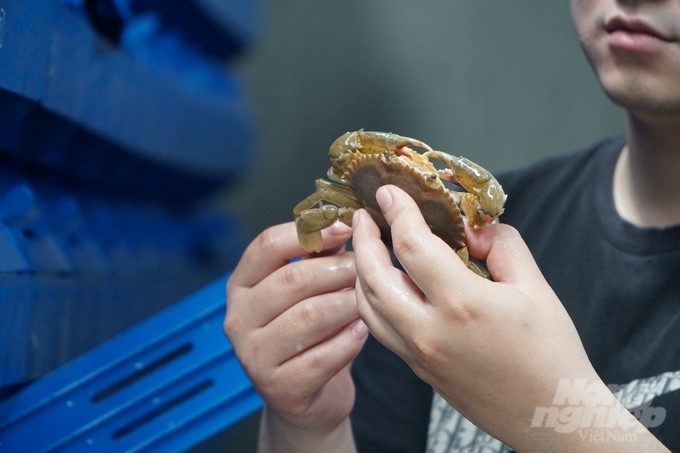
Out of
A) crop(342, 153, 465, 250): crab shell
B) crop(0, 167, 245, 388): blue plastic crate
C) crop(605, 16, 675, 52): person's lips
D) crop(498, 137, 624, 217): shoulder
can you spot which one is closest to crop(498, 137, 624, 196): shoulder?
crop(498, 137, 624, 217): shoulder

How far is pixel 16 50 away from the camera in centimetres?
56

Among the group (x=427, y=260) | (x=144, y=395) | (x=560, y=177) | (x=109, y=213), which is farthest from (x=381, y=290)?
(x=109, y=213)

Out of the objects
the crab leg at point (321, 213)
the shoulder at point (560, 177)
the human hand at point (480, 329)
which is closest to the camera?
the human hand at point (480, 329)

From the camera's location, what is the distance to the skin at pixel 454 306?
44 cm

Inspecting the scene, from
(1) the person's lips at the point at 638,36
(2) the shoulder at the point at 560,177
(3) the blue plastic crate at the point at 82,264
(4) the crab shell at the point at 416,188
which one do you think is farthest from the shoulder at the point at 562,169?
(3) the blue plastic crate at the point at 82,264

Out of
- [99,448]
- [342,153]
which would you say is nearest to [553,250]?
[342,153]

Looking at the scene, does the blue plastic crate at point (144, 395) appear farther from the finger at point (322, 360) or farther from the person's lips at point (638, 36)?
the person's lips at point (638, 36)

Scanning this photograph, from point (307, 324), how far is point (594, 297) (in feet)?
0.84

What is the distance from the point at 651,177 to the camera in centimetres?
70

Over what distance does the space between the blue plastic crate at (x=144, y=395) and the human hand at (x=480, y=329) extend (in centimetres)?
20

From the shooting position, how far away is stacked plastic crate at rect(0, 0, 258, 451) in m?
0.60

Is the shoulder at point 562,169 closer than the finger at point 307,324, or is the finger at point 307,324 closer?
the finger at point 307,324

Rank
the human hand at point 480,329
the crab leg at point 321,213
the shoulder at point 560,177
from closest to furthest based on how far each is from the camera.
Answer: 1. the human hand at point 480,329
2. the crab leg at point 321,213
3. the shoulder at point 560,177

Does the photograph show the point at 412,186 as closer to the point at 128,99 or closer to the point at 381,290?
the point at 381,290
